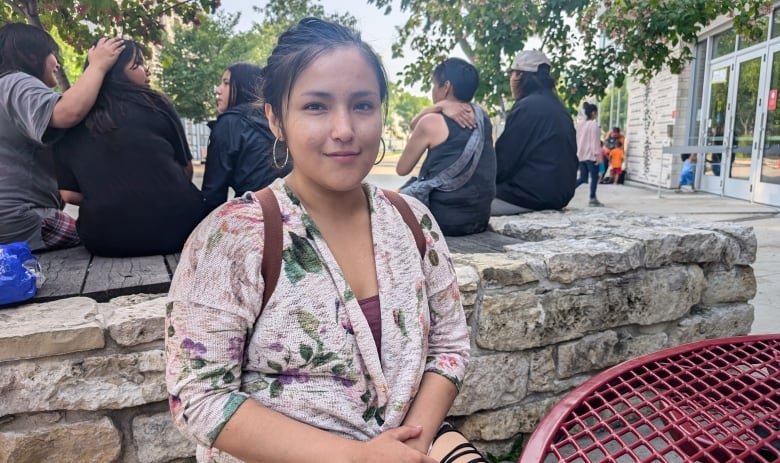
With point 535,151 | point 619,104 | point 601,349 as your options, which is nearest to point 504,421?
point 601,349

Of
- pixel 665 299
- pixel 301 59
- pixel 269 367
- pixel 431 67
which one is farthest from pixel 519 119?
pixel 269 367

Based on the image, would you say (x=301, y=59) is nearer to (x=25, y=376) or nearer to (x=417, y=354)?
(x=417, y=354)

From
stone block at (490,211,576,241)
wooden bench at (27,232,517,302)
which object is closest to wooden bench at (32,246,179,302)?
wooden bench at (27,232,517,302)

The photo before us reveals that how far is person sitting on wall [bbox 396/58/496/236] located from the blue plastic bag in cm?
206

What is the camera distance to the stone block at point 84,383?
172cm

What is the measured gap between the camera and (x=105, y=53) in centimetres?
246

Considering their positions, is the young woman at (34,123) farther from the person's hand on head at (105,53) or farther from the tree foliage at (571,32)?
the tree foliage at (571,32)

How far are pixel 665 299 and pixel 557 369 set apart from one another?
687 millimetres

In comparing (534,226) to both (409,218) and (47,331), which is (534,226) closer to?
(409,218)

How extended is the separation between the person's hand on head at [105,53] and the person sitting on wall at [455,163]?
5.63 feet

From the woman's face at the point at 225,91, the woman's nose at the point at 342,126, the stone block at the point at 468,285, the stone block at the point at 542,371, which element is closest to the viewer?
the woman's nose at the point at 342,126

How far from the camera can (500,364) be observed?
2400 millimetres

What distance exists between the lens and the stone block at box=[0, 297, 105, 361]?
168cm

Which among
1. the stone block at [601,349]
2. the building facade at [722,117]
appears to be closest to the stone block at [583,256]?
the stone block at [601,349]
